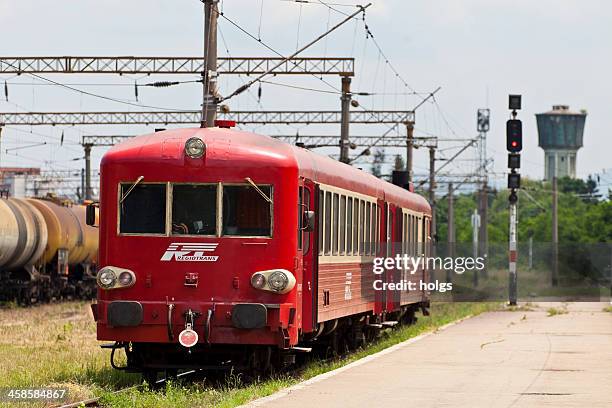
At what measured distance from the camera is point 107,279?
1741cm

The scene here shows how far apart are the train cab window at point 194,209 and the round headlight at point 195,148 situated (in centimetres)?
37

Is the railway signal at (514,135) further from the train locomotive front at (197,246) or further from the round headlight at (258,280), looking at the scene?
the round headlight at (258,280)

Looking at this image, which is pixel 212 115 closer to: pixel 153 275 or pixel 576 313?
pixel 153 275

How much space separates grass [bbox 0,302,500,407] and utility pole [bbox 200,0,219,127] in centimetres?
475

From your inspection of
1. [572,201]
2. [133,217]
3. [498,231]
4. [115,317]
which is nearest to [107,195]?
[133,217]

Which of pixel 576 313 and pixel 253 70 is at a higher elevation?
pixel 253 70

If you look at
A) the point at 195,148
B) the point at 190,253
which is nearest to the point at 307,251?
the point at 190,253

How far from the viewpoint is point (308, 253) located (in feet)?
61.3

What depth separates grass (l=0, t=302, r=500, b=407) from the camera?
1617 centimetres

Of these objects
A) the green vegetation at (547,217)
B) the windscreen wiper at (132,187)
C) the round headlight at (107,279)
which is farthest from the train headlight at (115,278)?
the green vegetation at (547,217)

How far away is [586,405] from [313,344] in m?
8.40

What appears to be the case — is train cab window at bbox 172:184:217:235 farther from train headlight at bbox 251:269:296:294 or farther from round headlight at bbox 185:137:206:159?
train headlight at bbox 251:269:296:294

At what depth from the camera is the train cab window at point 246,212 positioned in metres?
17.6

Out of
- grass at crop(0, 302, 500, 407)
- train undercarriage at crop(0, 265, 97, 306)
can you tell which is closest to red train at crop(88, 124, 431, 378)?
grass at crop(0, 302, 500, 407)
